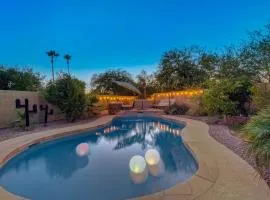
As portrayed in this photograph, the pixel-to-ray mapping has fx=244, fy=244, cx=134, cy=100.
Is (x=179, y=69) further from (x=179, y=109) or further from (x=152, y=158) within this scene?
(x=152, y=158)

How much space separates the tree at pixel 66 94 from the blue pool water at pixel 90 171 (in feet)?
13.4

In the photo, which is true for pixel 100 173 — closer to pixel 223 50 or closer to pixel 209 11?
pixel 209 11

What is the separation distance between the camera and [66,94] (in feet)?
40.7

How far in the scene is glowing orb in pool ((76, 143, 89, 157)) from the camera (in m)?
7.14

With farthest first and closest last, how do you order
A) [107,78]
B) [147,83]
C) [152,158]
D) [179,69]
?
[107,78] < [147,83] < [179,69] < [152,158]

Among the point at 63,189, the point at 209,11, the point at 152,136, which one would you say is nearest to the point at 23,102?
the point at 152,136

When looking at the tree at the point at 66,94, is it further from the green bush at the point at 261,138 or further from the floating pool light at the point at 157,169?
the green bush at the point at 261,138

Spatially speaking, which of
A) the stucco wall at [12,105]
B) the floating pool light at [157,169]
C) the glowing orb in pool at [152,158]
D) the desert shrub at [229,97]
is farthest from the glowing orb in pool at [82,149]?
the desert shrub at [229,97]

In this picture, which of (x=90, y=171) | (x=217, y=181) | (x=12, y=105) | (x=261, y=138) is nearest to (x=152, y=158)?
(x=90, y=171)

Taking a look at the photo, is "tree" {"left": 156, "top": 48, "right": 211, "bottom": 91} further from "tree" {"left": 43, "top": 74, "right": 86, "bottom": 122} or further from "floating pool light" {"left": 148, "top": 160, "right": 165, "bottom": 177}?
"floating pool light" {"left": 148, "top": 160, "right": 165, "bottom": 177}

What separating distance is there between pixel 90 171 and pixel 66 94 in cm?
772

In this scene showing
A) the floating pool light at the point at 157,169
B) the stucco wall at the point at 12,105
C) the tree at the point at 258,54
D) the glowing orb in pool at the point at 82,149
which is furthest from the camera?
the tree at the point at 258,54

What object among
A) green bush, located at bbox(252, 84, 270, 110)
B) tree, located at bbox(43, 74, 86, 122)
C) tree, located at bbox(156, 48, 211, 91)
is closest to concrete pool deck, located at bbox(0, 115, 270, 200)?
green bush, located at bbox(252, 84, 270, 110)

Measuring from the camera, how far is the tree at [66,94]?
Result: 12.2 metres
